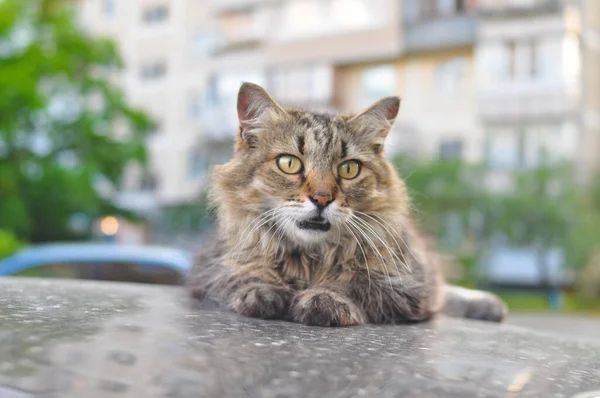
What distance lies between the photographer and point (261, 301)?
2193mm

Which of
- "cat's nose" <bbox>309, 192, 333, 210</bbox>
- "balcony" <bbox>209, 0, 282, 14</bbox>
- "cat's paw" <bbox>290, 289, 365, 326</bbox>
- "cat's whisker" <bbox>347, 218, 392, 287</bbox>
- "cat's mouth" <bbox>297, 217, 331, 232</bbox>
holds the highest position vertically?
"balcony" <bbox>209, 0, 282, 14</bbox>

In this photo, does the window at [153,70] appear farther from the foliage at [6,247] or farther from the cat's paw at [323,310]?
the cat's paw at [323,310]

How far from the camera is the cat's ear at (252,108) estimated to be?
8.89 feet

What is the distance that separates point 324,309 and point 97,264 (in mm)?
6037

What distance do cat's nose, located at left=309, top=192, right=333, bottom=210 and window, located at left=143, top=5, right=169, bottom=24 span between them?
3120 centimetres

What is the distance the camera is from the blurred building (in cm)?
2358

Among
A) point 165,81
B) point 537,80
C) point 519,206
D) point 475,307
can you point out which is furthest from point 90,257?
point 165,81

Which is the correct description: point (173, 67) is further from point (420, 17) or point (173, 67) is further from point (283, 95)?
point (420, 17)

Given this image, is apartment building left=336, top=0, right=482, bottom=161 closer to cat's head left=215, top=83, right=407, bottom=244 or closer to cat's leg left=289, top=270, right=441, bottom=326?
cat's head left=215, top=83, right=407, bottom=244

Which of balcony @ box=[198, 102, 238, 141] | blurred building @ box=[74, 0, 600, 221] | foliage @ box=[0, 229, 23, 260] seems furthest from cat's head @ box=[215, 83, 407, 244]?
balcony @ box=[198, 102, 238, 141]

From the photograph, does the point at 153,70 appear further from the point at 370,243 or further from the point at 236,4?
the point at 370,243

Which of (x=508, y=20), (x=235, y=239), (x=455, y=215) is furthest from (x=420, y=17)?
(x=235, y=239)

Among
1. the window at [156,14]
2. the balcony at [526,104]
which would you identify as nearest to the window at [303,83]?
the balcony at [526,104]

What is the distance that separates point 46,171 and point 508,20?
16.0 meters
